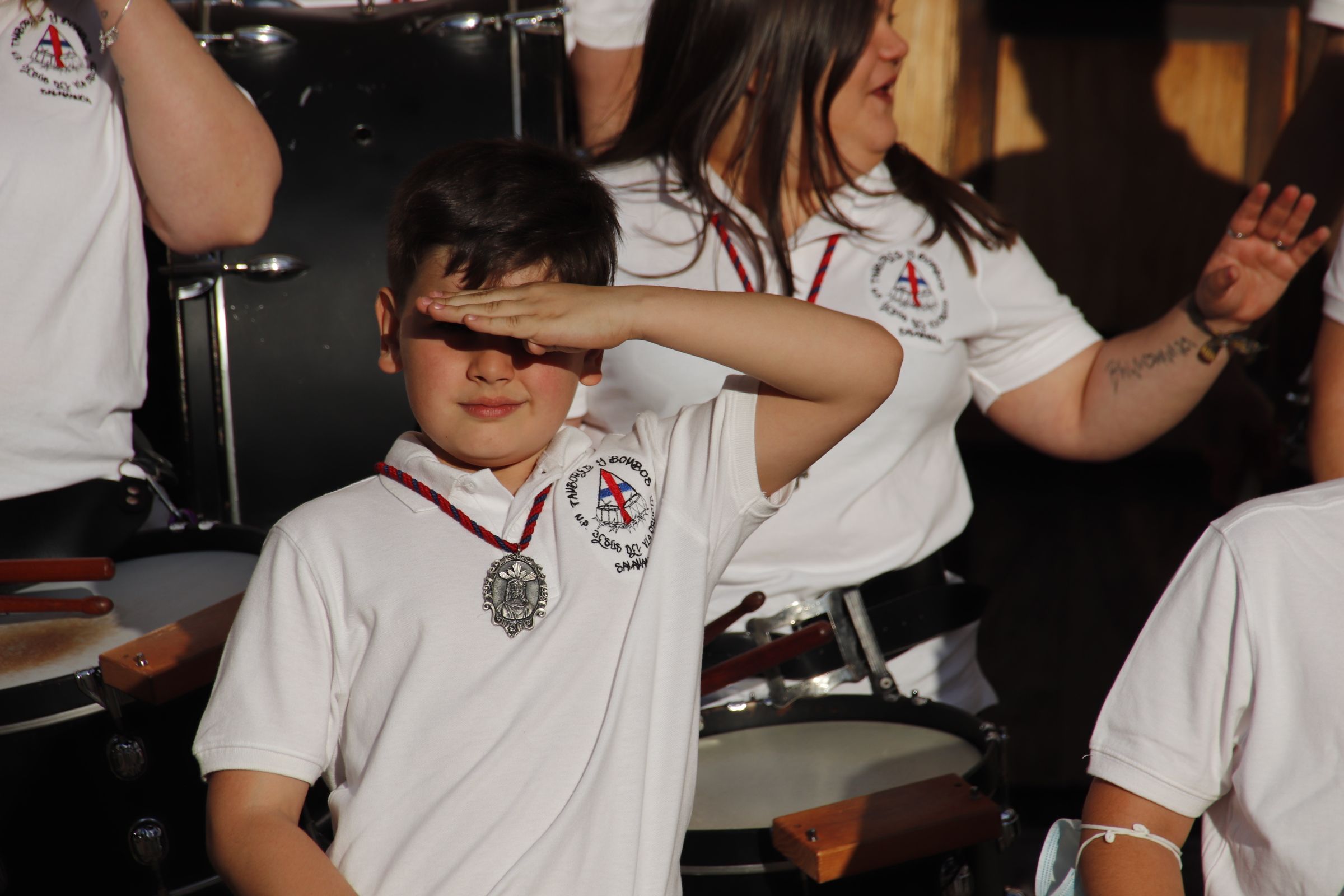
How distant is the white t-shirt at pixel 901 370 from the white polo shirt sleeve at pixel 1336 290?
17.8 inches

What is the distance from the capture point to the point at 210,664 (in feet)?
4.45

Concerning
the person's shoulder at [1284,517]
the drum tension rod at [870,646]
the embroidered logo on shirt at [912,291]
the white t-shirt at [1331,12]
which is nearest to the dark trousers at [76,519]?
the drum tension rod at [870,646]

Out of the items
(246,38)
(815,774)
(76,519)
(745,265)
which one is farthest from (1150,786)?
(246,38)

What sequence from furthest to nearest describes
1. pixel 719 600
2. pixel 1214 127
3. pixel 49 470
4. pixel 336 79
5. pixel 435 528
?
pixel 1214 127
pixel 336 79
pixel 719 600
pixel 49 470
pixel 435 528

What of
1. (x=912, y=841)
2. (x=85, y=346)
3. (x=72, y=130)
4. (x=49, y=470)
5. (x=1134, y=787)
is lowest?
(x=912, y=841)

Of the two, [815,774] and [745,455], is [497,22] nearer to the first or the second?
[745,455]

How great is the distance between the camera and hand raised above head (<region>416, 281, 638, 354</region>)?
3.86ft

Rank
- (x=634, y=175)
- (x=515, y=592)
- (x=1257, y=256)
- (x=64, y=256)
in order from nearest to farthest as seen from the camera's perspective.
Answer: (x=515, y=592)
(x=64, y=256)
(x=1257, y=256)
(x=634, y=175)

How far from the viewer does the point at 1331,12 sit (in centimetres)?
195

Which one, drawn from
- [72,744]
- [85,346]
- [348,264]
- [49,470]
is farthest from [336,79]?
[72,744]

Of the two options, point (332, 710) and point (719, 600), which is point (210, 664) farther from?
point (719, 600)

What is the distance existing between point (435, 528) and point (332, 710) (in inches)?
7.7

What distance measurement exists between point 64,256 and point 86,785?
2.21 ft

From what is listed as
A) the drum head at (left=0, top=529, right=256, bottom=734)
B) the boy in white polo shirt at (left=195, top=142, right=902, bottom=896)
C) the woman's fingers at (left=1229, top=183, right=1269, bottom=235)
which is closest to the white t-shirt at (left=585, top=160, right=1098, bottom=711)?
the woman's fingers at (left=1229, top=183, right=1269, bottom=235)
